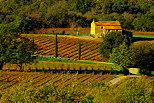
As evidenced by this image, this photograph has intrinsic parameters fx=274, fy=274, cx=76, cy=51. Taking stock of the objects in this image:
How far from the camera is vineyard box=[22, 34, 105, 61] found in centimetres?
6756

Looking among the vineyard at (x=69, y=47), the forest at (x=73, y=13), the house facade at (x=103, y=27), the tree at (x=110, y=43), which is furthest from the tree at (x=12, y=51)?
the forest at (x=73, y=13)

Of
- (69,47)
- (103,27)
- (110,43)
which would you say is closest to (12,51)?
(110,43)

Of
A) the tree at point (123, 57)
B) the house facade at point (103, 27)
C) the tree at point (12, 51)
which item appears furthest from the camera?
the house facade at point (103, 27)

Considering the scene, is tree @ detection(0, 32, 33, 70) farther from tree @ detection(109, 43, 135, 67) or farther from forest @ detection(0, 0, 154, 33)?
forest @ detection(0, 0, 154, 33)

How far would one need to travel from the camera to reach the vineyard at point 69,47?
6756 centimetres

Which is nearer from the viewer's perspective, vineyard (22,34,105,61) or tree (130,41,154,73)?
tree (130,41,154,73)

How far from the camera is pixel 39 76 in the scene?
4169cm

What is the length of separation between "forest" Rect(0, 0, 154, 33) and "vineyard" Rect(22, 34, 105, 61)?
15.7m

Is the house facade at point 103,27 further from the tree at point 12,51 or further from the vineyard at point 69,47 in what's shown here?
the tree at point 12,51

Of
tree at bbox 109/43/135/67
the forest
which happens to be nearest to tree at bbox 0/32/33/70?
tree at bbox 109/43/135/67

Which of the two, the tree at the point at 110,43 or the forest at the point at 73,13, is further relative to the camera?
the forest at the point at 73,13

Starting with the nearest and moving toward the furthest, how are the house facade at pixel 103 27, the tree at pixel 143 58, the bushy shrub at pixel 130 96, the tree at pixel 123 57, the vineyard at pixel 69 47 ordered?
1. the bushy shrub at pixel 130 96
2. the tree at pixel 123 57
3. the tree at pixel 143 58
4. the vineyard at pixel 69 47
5. the house facade at pixel 103 27

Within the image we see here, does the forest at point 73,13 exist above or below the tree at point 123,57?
above

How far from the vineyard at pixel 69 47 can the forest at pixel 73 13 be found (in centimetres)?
1572
